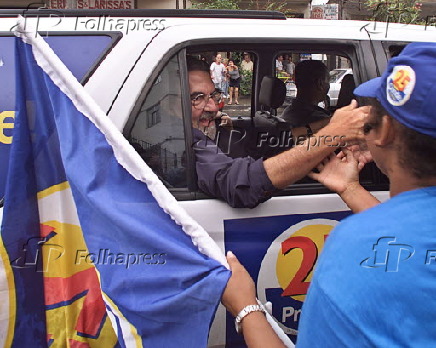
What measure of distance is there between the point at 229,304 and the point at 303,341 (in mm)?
424

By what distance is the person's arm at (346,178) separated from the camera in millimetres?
1858

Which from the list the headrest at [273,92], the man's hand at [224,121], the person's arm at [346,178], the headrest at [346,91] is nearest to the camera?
the person's arm at [346,178]

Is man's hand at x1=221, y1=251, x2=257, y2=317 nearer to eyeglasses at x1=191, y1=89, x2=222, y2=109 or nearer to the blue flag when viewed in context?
the blue flag

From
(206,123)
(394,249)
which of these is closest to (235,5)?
(206,123)

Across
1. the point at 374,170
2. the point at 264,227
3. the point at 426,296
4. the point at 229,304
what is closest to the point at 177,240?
the point at 229,304

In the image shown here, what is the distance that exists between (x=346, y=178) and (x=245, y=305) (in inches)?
31.4

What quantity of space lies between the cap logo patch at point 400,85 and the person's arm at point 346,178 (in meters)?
0.83

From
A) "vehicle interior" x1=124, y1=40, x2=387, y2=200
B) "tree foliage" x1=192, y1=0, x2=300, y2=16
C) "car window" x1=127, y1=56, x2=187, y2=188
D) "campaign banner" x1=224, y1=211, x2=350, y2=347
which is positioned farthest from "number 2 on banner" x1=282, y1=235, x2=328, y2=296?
"tree foliage" x1=192, y1=0, x2=300, y2=16

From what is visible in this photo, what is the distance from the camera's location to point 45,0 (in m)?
16.0

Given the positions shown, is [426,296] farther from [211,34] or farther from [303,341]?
[211,34]

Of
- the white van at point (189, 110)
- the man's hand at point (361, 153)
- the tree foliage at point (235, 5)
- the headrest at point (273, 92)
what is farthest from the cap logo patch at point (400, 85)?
the tree foliage at point (235, 5)

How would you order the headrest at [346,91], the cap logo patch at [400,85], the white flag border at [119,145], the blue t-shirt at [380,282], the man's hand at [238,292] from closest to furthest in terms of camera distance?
the blue t-shirt at [380,282], the cap logo patch at [400,85], the man's hand at [238,292], the white flag border at [119,145], the headrest at [346,91]

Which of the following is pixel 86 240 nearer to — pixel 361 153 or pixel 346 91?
pixel 361 153

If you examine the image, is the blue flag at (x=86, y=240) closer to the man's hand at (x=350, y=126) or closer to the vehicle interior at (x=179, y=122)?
the vehicle interior at (x=179, y=122)
